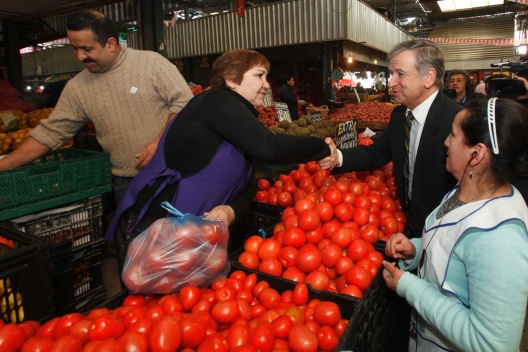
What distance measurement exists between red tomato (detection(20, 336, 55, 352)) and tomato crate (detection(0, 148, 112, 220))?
1.76m

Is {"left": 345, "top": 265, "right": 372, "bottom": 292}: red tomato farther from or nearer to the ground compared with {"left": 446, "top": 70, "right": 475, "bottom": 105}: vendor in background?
nearer to the ground

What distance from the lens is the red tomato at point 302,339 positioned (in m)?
1.33

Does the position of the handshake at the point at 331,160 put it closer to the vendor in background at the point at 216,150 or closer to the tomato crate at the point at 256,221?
the tomato crate at the point at 256,221

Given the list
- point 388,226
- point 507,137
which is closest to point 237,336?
point 507,137

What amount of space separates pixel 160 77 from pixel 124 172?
2.86 feet

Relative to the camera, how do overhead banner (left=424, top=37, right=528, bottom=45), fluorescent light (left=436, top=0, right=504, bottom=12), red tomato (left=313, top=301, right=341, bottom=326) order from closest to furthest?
red tomato (left=313, top=301, right=341, bottom=326) < fluorescent light (left=436, top=0, right=504, bottom=12) < overhead banner (left=424, top=37, right=528, bottom=45)

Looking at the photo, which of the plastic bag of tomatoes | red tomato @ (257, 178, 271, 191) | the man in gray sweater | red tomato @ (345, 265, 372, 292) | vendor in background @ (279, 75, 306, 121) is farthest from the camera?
vendor in background @ (279, 75, 306, 121)

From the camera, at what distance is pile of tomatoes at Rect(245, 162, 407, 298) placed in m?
1.86

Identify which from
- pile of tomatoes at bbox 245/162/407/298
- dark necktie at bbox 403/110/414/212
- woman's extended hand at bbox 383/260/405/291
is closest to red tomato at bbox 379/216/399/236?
pile of tomatoes at bbox 245/162/407/298

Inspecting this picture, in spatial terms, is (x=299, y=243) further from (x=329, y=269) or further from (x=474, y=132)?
(x=474, y=132)

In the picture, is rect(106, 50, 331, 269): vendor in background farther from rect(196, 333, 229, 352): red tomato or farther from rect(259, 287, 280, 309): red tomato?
rect(196, 333, 229, 352): red tomato

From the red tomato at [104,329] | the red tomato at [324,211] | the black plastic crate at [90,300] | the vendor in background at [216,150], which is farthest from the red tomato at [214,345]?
the black plastic crate at [90,300]

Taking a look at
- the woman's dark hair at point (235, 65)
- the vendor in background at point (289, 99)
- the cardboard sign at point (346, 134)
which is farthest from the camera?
the vendor in background at point (289, 99)

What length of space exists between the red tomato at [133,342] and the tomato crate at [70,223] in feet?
6.32
